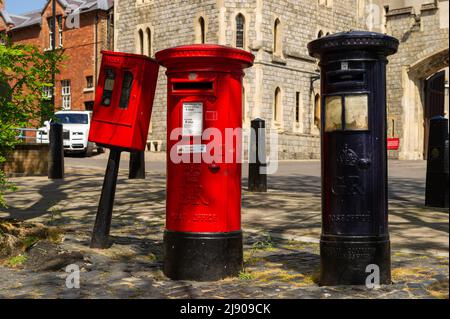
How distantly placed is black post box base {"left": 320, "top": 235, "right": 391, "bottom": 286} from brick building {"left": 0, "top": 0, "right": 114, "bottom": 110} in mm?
29818

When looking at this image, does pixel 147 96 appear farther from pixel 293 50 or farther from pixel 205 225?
pixel 293 50

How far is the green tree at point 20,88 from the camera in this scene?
5879mm

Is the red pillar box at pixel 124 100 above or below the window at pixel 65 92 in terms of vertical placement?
below

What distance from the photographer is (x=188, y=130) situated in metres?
4.98

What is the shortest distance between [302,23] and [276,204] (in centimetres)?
2212

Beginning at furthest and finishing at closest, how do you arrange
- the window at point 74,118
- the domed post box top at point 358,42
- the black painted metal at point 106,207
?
the window at point 74,118 < the black painted metal at point 106,207 < the domed post box top at point 358,42

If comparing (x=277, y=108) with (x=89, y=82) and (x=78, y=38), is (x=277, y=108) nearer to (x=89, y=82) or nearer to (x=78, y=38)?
(x=89, y=82)

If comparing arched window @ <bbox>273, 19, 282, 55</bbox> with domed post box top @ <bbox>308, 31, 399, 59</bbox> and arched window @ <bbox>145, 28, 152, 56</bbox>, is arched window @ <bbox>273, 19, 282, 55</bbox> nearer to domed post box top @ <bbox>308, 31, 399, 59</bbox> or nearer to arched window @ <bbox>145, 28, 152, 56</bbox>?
arched window @ <bbox>145, 28, 152, 56</bbox>

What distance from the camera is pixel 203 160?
4953 mm

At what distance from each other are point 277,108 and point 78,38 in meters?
12.7

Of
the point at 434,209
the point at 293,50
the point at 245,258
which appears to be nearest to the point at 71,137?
the point at 293,50
